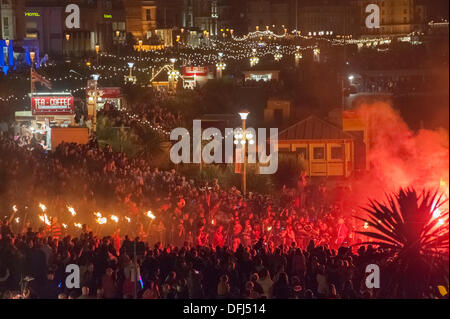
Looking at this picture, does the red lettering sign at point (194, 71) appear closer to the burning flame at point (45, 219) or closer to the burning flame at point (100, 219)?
the burning flame at point (100, 219)

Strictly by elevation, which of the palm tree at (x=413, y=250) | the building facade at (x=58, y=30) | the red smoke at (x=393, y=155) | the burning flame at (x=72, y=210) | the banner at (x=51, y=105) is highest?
the building facade at (x=58, y=30)

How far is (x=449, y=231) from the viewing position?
9.30 m

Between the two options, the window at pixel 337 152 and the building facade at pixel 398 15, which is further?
the building facade at pixel 398 15

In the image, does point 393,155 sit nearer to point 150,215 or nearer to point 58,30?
point 150,215

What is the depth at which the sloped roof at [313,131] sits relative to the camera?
28859 mm

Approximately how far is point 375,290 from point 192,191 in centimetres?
680

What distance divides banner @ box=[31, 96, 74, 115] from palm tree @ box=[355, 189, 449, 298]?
48.6 ft

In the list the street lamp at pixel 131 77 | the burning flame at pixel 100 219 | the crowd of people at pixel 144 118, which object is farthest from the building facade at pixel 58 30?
the burning flame at pixel 100 219

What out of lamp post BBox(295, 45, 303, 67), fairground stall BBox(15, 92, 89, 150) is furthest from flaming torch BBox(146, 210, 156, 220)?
lamp post BBox(295, 45, 303, 67)

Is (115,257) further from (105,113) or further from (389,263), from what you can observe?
(105,113)

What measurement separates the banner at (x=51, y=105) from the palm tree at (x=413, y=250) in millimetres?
14815

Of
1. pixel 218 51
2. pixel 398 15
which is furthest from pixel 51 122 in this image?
pixel 398 15

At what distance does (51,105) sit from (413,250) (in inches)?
608

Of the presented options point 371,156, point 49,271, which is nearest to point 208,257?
point 49,271
